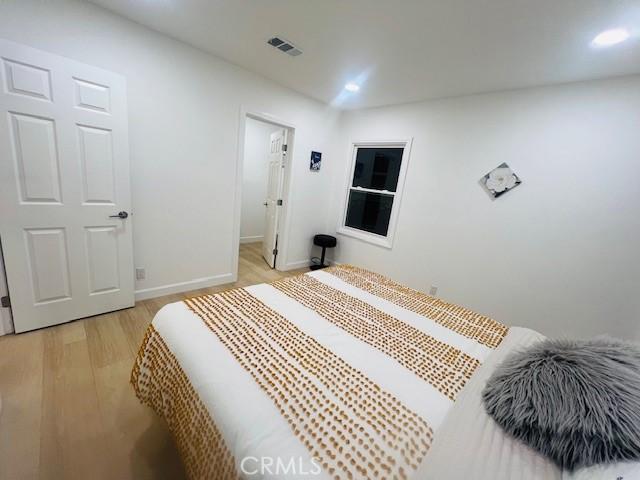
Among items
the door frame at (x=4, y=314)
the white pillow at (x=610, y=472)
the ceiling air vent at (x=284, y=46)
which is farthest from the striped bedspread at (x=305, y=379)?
the ceiling air vent at (x=284, y=46)

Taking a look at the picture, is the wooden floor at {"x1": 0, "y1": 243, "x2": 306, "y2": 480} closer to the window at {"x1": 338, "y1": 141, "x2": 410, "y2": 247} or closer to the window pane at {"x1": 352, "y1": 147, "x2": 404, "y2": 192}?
the window at {"x1": 338, "y1": 141, "x2": 410, "y2": 247}

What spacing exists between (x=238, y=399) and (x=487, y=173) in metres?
2.87

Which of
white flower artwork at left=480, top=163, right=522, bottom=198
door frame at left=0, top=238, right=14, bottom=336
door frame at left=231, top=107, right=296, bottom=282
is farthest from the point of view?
door frame at left=231, top=107, right=296, bottom=282

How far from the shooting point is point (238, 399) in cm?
82

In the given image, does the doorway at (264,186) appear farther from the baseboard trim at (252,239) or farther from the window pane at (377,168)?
the window pane at (377,168)

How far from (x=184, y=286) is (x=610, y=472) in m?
3.06

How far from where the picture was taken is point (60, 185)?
1837 millimetres

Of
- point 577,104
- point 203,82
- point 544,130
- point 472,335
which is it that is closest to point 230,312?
point 472,335

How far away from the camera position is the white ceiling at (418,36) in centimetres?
146

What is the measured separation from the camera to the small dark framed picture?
351 centimetres

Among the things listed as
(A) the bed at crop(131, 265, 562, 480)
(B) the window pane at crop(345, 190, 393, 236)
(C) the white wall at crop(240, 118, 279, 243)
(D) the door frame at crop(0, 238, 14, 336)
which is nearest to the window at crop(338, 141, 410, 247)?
(B) the window pane at crop(345, 190, 393, 236)

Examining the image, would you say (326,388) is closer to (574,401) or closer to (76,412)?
(574,401)

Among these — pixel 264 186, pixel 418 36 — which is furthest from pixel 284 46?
pixel 264 186

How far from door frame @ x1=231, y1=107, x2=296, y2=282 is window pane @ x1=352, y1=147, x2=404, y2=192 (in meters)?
1.02
